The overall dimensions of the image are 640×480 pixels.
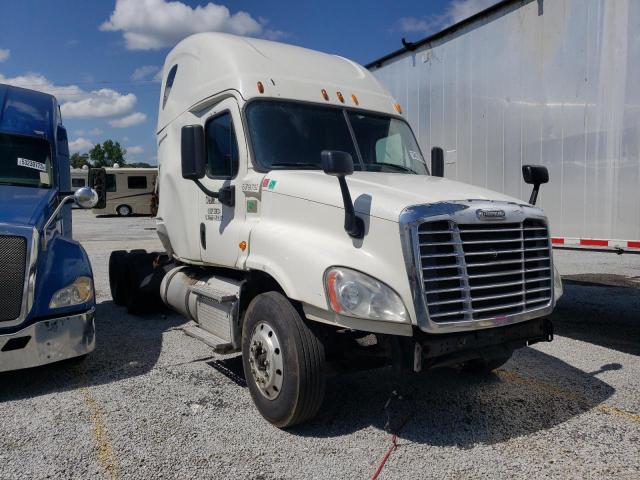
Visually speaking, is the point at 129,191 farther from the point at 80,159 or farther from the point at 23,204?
the point at 80,159

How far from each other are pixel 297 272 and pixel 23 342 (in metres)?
2.48

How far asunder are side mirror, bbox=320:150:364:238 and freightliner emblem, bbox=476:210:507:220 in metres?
0.79

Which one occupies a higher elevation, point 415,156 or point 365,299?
point 415,156

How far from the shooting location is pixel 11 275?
177 inches

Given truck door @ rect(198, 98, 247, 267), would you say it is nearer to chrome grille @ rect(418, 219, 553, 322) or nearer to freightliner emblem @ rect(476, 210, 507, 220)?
chrome grille @ rect(418, 219, 553, 322)

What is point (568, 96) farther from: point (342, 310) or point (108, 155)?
point (108, 155)

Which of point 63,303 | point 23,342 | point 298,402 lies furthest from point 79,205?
point 298,402

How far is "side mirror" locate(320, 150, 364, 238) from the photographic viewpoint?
3.52m

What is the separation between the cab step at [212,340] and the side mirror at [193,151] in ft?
4.75

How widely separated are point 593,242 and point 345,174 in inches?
139

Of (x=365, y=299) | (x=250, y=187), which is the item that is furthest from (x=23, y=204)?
(x=365, y=299)

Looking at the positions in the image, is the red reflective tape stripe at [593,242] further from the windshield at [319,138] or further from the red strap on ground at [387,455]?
the red strap on ground at [387,455]

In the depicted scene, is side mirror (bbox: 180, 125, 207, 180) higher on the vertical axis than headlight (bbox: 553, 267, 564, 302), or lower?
higher

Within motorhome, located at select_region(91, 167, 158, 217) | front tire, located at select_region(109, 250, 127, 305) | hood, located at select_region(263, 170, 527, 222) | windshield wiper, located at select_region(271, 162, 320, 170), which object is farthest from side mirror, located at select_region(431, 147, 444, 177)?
motorhome, located at select_region(91, 167, 158, 217)
